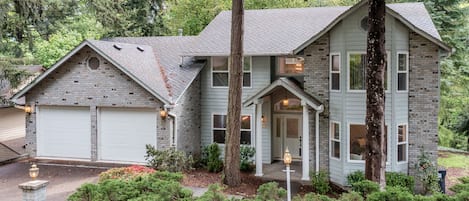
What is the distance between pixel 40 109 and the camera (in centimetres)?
1650

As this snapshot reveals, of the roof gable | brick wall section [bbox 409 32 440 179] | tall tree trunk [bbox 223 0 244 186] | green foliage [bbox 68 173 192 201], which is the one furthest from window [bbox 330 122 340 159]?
green foliage [bbox 68 173 192 201]

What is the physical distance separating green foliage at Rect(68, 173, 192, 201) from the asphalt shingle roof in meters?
9.65

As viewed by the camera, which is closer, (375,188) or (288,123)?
(375,188)

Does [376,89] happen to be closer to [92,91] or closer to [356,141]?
[356,141]

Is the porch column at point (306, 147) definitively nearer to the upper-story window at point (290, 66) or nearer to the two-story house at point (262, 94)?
the two-story house at point (262, 94)

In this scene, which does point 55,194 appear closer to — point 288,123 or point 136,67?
point 136,67

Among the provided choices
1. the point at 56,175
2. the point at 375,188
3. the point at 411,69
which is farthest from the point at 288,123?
the point at 375,188

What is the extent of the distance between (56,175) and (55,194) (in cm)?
262

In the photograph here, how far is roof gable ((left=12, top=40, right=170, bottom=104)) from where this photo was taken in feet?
48.7

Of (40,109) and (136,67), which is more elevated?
(136,67)

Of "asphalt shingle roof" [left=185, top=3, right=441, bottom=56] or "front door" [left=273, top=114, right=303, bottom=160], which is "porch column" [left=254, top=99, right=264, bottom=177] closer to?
"front door" [left=273, top=114, right=303, bottom=160]

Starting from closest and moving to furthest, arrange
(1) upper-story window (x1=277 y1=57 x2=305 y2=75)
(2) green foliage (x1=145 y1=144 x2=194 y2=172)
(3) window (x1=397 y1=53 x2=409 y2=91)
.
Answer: (3) window (x1=397 y1=53 x2=409 y2=91) → (2) green foliage (x1=145 y1=144 x2=194 y2=172) → (1) upper-story window (x1=277 y1=57 x2=305 y2=75)

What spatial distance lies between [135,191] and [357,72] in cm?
933

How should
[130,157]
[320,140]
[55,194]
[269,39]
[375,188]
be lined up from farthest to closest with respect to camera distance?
[269,39], [130,157], [320,140], [55,194], [375,188]
